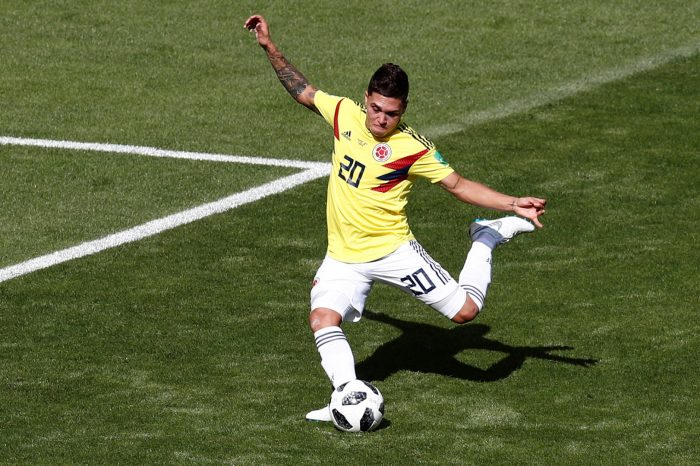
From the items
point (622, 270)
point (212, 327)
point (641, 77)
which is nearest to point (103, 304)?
point (212, 327)

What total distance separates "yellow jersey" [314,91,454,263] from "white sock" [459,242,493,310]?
2.34ft

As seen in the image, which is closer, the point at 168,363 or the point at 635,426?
the point at 635,426

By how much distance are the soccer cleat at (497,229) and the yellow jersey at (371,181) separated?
1.07 metres

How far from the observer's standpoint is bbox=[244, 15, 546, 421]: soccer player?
1124cm

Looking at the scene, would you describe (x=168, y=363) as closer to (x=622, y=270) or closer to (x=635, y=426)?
(x=635, y=426)

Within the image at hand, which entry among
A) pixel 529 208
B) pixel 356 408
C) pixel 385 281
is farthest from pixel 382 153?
pixel 356 408

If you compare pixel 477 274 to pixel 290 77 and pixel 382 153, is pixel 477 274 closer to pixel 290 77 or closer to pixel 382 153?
pixel 382 153

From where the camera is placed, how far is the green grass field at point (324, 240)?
443 inches

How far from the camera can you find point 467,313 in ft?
38.9

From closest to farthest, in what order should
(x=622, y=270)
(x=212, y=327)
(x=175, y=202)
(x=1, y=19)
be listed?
(x=212, y=327), (x=622, y=270), (x=175, y=202), (x=1, y=19)

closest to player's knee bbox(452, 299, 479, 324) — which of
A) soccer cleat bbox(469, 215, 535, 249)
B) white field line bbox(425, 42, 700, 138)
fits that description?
soccer cleat bbox(469, 215, 535, 249)

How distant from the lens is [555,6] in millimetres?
24406

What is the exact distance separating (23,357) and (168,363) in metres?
1.19

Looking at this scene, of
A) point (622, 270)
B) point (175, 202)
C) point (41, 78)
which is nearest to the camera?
point (622, 270)
